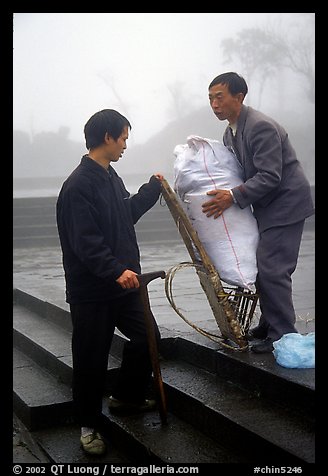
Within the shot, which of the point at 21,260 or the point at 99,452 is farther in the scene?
the point at 21,260

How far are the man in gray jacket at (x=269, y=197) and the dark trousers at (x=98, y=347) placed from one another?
0.74 m

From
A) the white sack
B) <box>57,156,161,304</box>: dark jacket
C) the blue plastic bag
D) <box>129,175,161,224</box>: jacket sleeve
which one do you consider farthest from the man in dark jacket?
the blue plastic bag

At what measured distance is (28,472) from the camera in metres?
3.05

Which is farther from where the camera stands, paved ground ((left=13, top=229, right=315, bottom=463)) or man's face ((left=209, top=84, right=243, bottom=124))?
paved ground ((left=13, top=229, right=315, bottom=463))

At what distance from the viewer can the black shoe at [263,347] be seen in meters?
3.72

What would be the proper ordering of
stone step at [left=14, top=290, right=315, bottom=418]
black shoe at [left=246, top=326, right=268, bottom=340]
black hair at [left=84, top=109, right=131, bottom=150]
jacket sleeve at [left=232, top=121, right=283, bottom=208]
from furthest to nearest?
black shoe at [left=246, top=326, right=268, bottom=340] → jacket sleeve at [left=232, top=121, right=283, bottom=208] → black hair at [left=84, top=109, right=131, bottom=150] → stone step at [left=14, top=290, right=315, bottom=418]

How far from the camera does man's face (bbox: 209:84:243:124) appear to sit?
3777 mm

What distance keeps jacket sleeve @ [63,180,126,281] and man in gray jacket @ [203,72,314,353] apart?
0.83m

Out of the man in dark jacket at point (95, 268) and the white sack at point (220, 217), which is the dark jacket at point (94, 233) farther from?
the white sack at point (220, 217)

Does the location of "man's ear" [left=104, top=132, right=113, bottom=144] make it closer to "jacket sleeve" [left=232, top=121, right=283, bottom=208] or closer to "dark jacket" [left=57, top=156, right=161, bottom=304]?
"dark jacket" [left=57, top=156, right=161, bottom=304]

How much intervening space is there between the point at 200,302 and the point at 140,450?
298 cm

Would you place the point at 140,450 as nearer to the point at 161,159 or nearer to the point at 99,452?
the point at 99,452
